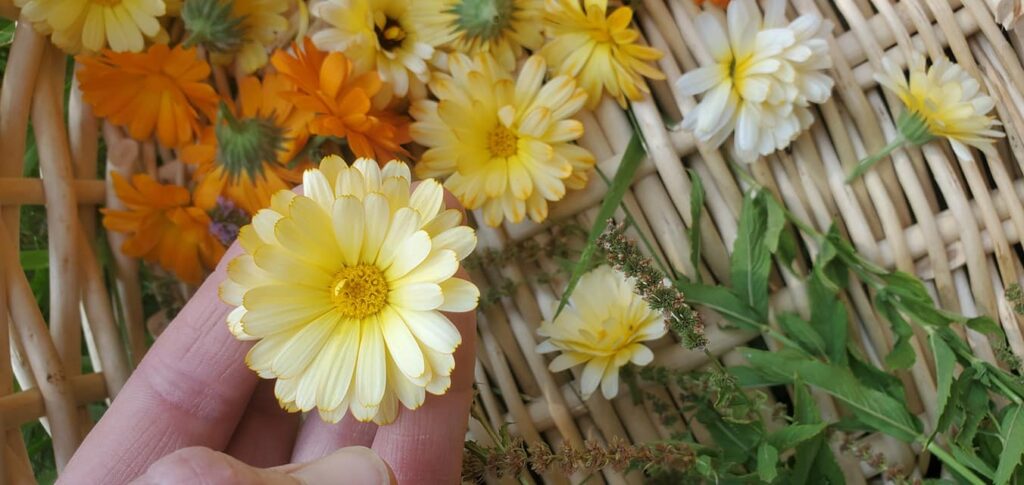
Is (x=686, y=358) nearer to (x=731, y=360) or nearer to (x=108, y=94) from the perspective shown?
(x=731, y=360)

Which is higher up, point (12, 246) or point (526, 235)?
point (12, 246)

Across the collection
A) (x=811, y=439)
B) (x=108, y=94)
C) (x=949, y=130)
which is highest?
(x=108, y=94)

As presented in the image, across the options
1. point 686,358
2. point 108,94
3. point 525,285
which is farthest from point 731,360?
point 108,94

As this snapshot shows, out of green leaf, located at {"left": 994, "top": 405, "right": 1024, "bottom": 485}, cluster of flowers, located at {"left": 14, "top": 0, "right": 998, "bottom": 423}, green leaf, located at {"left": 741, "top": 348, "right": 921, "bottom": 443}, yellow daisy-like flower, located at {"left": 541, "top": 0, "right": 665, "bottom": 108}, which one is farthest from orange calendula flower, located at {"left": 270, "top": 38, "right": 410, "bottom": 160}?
green leaf, located at {"left": 994, "top": 405, "right": 1024, "bottom": 485}

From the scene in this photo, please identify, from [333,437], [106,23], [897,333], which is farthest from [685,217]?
[106,23]

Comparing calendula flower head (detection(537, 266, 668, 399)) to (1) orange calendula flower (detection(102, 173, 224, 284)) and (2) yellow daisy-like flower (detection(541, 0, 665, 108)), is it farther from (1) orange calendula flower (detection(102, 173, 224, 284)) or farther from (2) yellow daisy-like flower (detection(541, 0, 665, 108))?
(1) orange calendula flower (detection(102, 173, 224, 284))

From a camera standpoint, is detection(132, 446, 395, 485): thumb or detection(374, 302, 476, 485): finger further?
detection(374, 302, 476, 485): finger

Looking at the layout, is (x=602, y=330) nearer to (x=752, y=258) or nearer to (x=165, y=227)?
(x=752, y=258)
